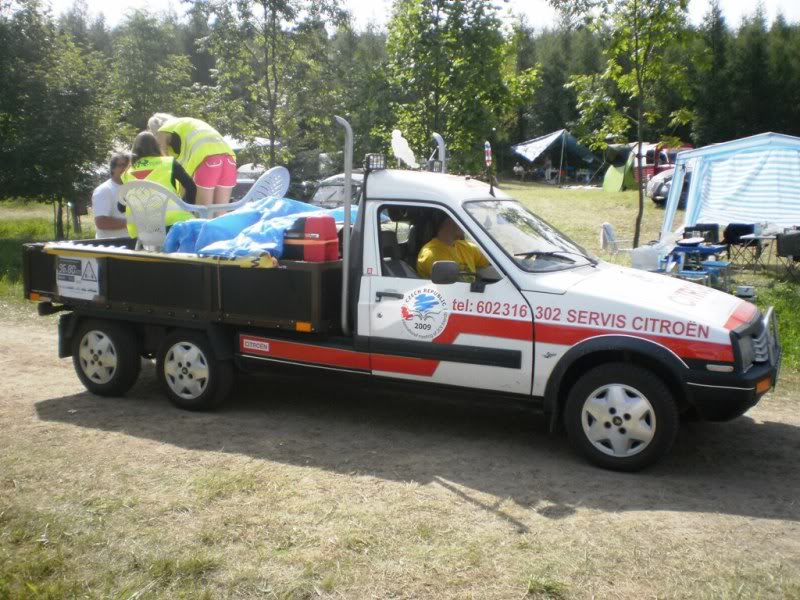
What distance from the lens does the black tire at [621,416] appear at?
18.1 feet

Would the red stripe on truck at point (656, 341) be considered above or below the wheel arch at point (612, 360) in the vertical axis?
above

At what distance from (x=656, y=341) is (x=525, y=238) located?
1349 millimetres

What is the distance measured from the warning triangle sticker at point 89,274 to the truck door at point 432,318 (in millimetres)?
2645

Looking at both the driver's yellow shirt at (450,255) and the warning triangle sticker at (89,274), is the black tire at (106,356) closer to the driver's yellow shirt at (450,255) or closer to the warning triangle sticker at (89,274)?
the warning triangle sticker at (89,274)

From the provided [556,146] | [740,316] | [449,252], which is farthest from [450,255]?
[556,146]

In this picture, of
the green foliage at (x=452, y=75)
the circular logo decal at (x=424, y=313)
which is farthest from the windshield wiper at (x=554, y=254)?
the green foliage at (x=452, y=75)

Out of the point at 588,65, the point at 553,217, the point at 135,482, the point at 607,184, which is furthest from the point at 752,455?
the point at 588,65

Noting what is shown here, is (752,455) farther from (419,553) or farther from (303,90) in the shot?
(303,90)

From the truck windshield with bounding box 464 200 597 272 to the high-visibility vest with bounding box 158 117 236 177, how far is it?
385 cm

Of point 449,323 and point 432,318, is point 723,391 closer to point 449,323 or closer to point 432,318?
point 449,323

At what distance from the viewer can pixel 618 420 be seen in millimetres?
5625

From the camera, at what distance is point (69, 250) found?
7.77 metres

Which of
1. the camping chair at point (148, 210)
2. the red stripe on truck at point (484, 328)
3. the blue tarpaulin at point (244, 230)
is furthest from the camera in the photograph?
the camping chair at point (148, 210)

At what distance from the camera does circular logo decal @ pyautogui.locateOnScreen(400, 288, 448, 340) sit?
6.15 metres
